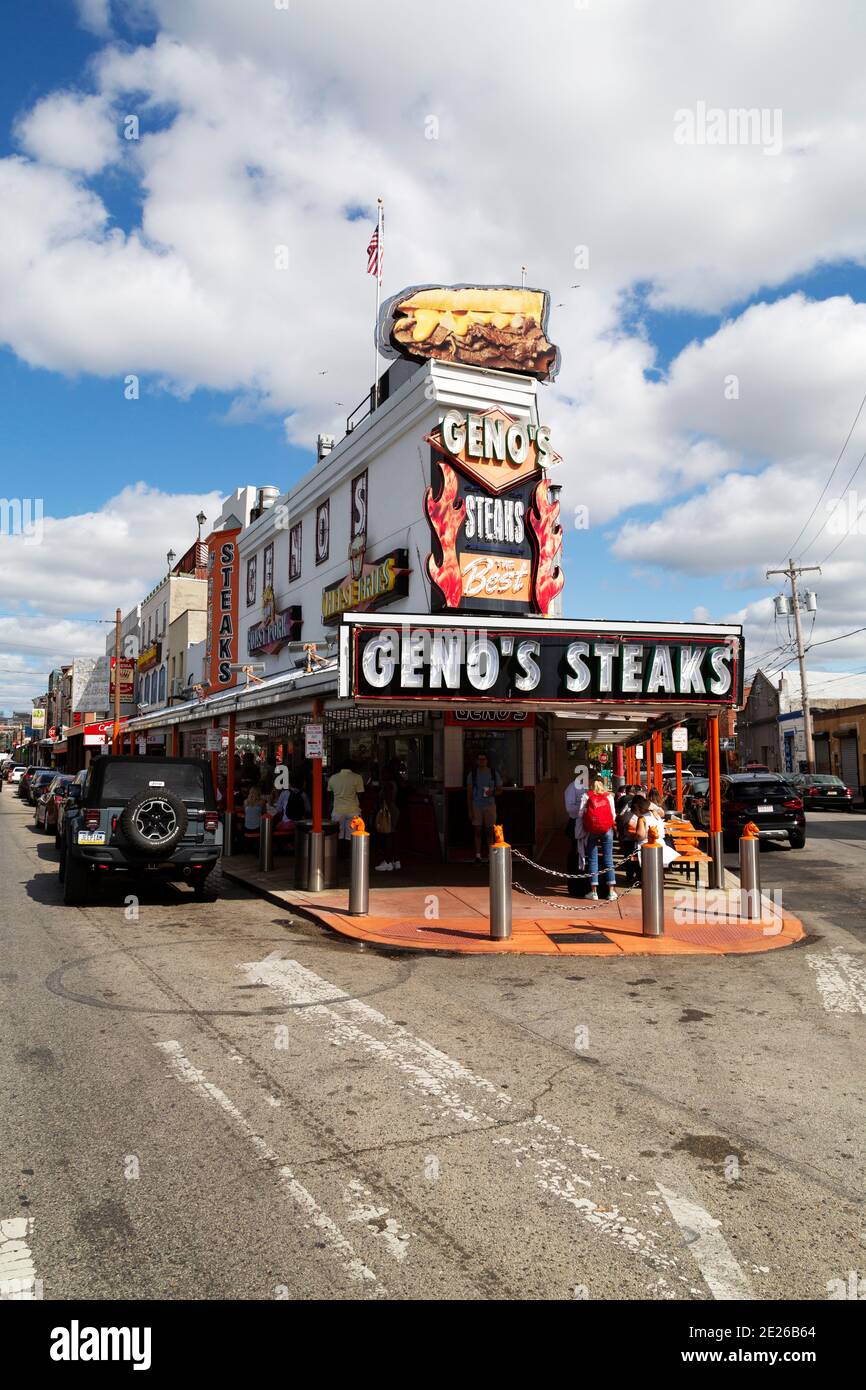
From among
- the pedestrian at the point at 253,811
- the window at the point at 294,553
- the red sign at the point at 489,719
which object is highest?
the window at the point at 294,553

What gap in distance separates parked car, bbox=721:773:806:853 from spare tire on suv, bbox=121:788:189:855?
1236 cm

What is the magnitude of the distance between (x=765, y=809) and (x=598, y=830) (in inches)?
375

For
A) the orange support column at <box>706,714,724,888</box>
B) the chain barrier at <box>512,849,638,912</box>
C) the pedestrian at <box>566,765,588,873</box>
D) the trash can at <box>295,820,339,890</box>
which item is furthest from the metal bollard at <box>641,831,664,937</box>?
the trash can at <box>295,820,339,890</box>

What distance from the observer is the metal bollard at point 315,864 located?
541 inches

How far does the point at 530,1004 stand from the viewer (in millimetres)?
7738

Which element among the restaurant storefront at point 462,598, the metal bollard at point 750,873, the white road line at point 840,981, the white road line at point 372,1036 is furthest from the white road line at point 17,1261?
the metal bollard at point 750,873

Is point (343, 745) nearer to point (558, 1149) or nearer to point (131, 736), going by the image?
point (131, 736)

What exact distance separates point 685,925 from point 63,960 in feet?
23.0

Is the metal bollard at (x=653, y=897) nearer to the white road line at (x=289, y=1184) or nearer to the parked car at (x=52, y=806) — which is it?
the white road line at (x=289, y=1184)

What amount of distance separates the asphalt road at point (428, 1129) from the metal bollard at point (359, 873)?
7.98ft

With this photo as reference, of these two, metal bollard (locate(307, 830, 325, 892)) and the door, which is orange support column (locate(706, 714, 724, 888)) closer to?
metal bollard (locate(307, 830, 325, 892))

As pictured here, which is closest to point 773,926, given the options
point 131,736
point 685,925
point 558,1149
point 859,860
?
point 685,925

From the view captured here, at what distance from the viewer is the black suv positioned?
1224 cm
